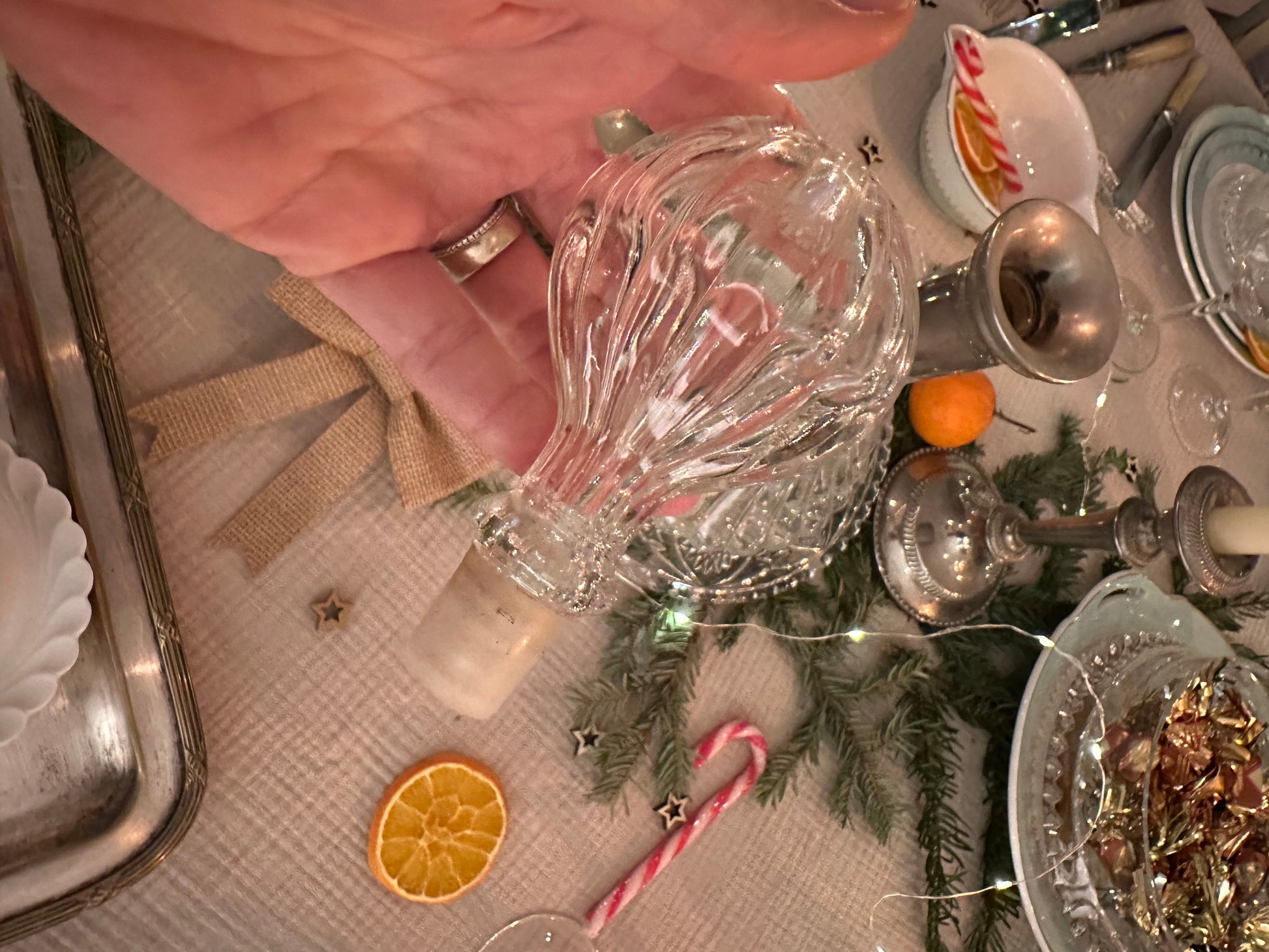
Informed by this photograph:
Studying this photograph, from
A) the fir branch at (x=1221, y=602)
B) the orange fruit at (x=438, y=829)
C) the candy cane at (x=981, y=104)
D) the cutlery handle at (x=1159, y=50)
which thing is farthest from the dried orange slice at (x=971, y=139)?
the orange fruit at (x=438, y=829)

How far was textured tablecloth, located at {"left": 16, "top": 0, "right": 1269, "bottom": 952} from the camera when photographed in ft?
1.30

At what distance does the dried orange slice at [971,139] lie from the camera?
563 millimetres

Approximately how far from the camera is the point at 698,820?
47 centimetres

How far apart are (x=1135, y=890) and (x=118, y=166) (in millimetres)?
641

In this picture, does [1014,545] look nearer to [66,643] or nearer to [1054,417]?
[1054,417]

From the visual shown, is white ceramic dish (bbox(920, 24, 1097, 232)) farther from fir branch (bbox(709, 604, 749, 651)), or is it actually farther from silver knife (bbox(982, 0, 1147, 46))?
fir branch (bbox(709, 604, 749, 651))

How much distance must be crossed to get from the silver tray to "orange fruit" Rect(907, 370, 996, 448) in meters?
0.42

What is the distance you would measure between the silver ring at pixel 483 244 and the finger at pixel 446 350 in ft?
0.05

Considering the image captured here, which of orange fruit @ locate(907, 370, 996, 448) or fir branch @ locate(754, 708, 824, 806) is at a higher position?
orange fruit @ locate(907, 370, 996, 448)

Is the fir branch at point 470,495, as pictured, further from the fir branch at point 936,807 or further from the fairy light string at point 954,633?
the fir branch at point 936,807

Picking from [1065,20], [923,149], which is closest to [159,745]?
[923,149]

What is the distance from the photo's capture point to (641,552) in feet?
1.53

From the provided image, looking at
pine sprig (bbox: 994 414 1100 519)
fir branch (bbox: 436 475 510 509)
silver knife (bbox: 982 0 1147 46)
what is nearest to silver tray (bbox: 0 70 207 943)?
fir branch (bbox: 436 475 510 509)

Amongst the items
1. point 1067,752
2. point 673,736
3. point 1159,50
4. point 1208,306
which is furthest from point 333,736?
point 1159,50
